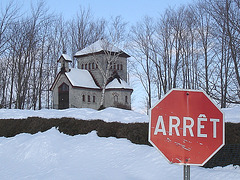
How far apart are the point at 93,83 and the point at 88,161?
37.6m

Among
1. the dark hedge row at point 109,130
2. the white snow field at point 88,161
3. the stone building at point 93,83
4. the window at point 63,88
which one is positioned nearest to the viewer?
the white snow field at point 88,161

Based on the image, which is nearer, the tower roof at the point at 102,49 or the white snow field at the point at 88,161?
the white snow field at the point at 88,161

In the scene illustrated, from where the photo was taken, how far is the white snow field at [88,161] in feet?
26.8

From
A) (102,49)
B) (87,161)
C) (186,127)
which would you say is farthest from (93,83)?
(186,127)

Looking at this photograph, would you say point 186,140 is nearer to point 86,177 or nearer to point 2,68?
point 86,177

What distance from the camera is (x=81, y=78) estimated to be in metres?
46.2

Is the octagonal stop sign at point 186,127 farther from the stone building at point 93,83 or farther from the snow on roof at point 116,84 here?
the snow on roof at point 116,84

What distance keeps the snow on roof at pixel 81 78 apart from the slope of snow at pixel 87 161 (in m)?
31.9

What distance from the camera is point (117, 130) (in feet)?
38.4

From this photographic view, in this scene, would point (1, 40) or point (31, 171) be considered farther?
point (1, 40)

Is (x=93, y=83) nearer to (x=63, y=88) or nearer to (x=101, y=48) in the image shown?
(x=63, y=88)

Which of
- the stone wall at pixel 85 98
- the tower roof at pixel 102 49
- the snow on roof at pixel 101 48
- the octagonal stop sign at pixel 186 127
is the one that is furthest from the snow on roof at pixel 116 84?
the octagonal stop sign at pixel 186 127

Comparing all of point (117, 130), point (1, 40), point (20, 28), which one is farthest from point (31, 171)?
point (20, 28)

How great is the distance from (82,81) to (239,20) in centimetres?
3446
